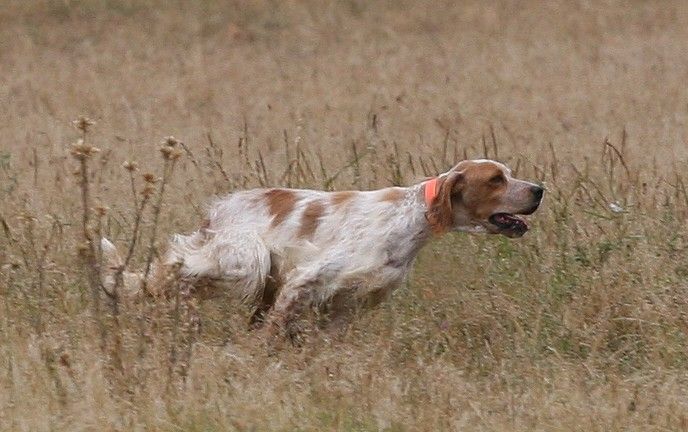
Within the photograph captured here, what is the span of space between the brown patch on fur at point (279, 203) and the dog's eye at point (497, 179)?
958 millimetres

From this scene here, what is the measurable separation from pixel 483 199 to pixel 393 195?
412 mm

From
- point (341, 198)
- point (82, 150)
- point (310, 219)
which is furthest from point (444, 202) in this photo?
point (82, 150)

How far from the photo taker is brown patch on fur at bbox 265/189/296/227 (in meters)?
7.19

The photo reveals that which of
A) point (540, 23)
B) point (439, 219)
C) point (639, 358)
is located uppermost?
point (439, 219)

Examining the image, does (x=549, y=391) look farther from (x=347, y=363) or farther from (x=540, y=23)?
(x=540, y=23)

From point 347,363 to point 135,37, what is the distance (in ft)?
42.5

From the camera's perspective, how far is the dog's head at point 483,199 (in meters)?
6.80

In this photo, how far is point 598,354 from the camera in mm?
6547

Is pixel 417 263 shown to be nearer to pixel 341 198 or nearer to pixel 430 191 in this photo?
pixel 341 198

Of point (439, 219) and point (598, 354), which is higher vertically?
point (439, 219)

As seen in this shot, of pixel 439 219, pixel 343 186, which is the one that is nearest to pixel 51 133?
pixel 343 186

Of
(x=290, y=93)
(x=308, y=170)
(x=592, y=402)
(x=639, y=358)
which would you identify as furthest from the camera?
(x=290, y=93)

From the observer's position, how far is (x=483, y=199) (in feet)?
22.4

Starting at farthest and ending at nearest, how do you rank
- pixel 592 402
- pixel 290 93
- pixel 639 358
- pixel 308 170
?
pixel 290 93 < pixel 308 170 < pixel 639 358 < pixel 592 402
